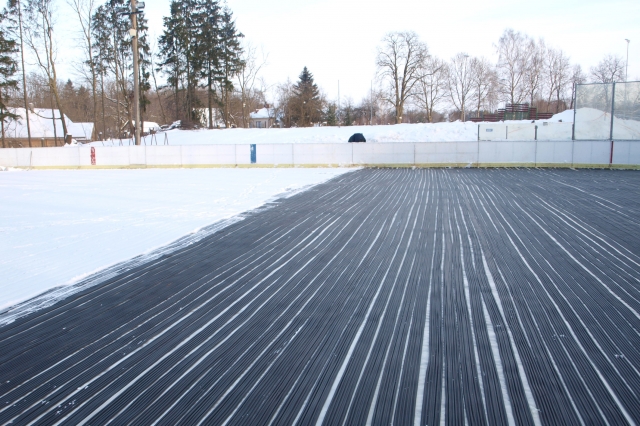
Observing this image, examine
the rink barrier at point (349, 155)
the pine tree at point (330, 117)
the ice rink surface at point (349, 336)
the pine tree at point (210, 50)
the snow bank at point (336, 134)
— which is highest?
the pine tree at point (210, 50)

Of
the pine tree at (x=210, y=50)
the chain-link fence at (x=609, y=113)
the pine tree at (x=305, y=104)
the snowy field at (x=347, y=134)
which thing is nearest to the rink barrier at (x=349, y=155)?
the chain-link fence at (x=609, y=113)

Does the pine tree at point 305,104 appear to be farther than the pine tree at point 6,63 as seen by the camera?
Yes

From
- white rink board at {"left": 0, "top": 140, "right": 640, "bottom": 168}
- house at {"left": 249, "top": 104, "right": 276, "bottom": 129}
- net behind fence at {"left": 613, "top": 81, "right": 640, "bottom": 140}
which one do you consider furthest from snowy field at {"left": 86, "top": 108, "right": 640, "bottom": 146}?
house at {"left": 249, "top": 104, "right": 276, "bottom": 129}

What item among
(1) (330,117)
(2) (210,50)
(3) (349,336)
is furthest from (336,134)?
(3) (349,336)

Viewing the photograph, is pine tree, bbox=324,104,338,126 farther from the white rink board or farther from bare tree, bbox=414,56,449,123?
the white rink board

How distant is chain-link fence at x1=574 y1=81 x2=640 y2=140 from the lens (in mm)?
20922

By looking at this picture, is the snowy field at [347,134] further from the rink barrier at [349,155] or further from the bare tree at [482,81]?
the bare tree at [482,81]

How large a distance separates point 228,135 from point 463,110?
34.2 metres

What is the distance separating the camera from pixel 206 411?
10.1 feet

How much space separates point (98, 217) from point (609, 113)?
2118 centimetres

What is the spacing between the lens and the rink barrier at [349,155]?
2091 centimetres

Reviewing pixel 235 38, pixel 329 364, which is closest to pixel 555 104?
pixel 235 38

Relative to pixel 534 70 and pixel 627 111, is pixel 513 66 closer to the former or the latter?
pixel 534 70

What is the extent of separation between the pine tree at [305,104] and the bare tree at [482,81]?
20.2 metres
